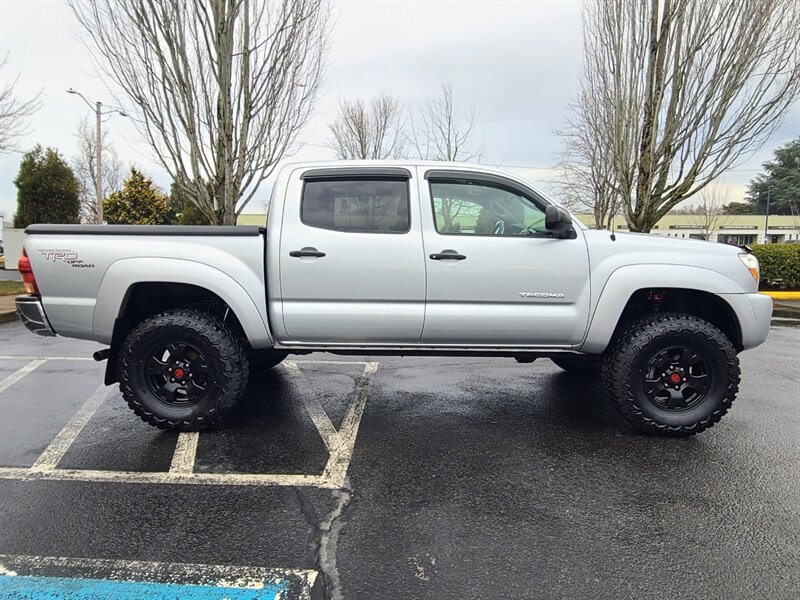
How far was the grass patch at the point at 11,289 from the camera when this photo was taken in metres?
12.4

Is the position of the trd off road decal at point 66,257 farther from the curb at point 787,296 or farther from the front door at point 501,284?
the curb at point 787,296

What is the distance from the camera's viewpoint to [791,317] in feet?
33.8

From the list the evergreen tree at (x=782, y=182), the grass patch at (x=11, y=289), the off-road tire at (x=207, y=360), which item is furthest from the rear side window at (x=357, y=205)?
the evergreen tree at (x=782, y=182)

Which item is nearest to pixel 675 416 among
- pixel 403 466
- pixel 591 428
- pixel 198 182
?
pixel 591 428

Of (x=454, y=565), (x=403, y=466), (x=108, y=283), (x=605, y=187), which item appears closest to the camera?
(x=454, y=565)

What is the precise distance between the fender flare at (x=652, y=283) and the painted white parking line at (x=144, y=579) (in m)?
2.66

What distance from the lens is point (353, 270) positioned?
3709mm

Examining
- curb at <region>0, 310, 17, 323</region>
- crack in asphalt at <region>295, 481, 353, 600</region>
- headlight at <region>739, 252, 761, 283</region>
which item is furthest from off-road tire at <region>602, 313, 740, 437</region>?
curb at <region>0, 310, 17, 323</region>

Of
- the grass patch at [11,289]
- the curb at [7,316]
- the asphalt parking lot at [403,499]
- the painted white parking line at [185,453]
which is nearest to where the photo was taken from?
the asphalt parking lot at [403,499]

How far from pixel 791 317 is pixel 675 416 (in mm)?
8773

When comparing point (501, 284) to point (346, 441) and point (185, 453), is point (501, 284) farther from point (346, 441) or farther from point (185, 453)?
point (185, 453)

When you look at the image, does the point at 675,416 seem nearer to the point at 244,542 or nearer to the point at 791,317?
the point at 244,542

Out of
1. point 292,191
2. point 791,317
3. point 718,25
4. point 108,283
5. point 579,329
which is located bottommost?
point 791,317

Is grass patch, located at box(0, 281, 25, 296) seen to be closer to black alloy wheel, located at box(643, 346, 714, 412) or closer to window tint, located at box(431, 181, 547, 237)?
window tint, located at box(431, 181, 547, 237)
